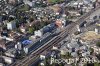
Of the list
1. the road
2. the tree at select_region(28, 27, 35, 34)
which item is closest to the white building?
the tree at select_region(28, 27, 35, 34)

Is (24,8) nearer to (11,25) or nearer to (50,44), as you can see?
(11,25)

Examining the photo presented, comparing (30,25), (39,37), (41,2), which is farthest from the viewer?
(41,2)

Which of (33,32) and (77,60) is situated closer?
(77,60)

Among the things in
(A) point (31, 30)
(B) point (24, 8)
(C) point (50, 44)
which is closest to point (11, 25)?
(A) point (31, 30)

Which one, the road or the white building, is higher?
the white building

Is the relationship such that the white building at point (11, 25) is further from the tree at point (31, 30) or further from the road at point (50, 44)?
the road at point (50, 44)

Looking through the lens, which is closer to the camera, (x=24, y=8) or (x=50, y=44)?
(x=50, y=44)

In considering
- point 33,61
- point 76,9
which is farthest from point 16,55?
point 76,9

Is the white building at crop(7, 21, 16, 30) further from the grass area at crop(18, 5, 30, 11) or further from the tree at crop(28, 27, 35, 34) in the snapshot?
the grass area at crop(18, 5, 30, 11)

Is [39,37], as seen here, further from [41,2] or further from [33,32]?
[41,2]

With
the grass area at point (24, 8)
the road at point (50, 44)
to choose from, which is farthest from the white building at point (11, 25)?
the grass area at point (24, 8)

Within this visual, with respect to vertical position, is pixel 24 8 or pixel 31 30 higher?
pixel 24 8
